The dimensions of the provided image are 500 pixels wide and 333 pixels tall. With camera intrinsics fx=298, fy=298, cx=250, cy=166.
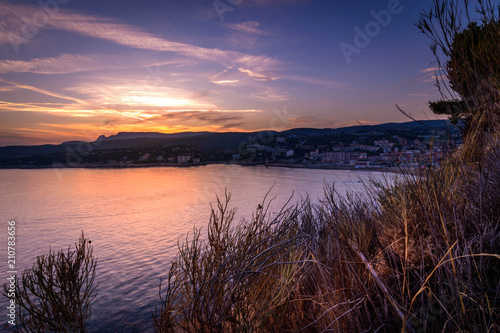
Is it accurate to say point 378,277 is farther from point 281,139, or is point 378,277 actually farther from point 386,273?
point 281,139

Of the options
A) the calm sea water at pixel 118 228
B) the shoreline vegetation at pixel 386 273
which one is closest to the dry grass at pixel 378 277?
the shoreline vegetation at pixel 386 273

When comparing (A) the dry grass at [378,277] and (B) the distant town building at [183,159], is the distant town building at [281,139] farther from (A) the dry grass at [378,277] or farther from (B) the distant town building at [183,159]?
(A) the dry grass at [378,277]

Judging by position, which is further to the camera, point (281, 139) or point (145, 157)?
point (281, 139)

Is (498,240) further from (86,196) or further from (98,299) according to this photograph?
(86,196)

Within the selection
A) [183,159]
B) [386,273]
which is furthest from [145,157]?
[386,273]

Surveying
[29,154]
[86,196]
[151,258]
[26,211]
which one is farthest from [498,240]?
[29,154]

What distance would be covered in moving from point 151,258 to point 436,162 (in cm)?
1126

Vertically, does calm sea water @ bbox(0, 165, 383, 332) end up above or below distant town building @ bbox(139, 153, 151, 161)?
below

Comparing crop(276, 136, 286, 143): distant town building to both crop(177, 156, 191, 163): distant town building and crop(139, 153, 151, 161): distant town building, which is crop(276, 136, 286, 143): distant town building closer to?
crop(177, 156, 191, 163): distant town building

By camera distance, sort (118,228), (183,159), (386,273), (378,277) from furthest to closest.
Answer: (183,159) → (118,228) → (386,273) → (378,277)

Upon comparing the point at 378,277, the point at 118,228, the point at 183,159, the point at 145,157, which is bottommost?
the point at 118,228

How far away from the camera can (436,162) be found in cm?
399

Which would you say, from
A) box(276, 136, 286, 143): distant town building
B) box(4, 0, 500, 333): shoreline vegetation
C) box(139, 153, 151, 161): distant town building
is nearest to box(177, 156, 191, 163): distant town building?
box(139, 153, 151, 161): distant town building

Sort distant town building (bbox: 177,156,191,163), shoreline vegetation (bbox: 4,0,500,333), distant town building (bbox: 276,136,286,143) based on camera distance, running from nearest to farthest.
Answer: shoreline vegetation (bbox: 4,0,500,333)
distant town building (bbox: 276,136,286,143)
distant town building (bbox: 177,156,191,163)
